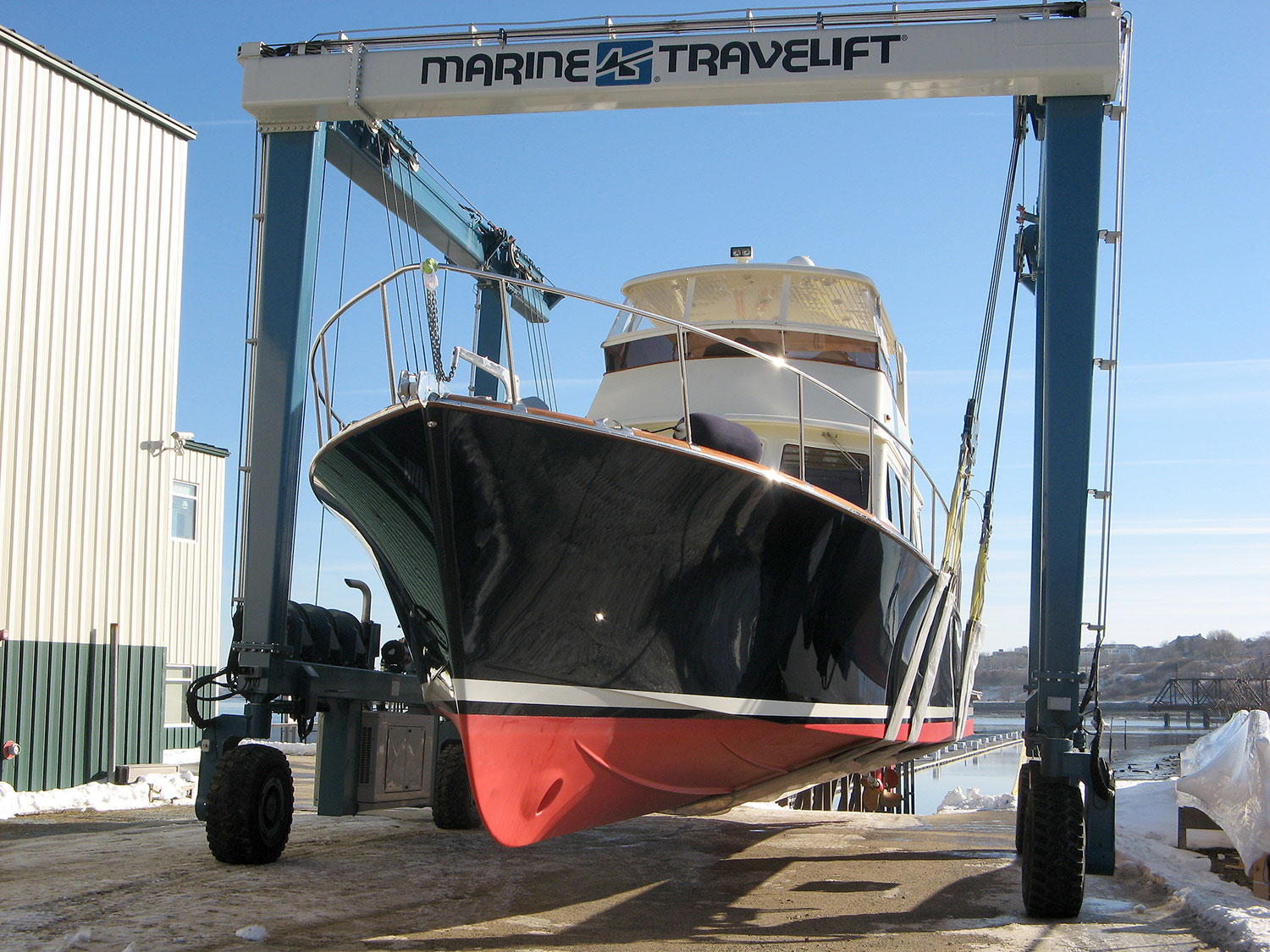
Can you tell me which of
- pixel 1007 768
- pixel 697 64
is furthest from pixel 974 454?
pixel 1007 768

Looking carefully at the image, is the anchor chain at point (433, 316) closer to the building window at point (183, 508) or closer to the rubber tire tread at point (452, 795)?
the rubber tire tread at point (452, 795)

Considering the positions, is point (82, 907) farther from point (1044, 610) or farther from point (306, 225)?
point (1044, 610)

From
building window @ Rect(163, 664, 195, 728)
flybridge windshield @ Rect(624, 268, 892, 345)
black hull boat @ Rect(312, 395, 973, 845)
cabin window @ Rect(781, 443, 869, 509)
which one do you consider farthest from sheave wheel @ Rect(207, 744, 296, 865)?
building window @ Rect(163, 664, 195, 728)

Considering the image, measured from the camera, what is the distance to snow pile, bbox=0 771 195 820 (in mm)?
9211

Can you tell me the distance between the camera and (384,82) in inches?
286

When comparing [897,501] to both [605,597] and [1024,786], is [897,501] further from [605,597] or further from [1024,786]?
[605,597]

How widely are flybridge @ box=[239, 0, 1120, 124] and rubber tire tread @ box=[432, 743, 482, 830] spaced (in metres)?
4.65

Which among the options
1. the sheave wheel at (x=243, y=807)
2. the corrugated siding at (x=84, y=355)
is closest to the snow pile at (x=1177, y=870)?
the sheave wheel at (x=243, y=807)

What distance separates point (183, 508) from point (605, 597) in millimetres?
9699

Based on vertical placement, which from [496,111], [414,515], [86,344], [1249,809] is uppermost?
[496,111]

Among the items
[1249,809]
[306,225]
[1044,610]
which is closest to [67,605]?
[306,225]

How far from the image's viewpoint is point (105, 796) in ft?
32.4

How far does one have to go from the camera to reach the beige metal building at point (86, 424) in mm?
10000

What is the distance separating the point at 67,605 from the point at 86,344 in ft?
8.57
